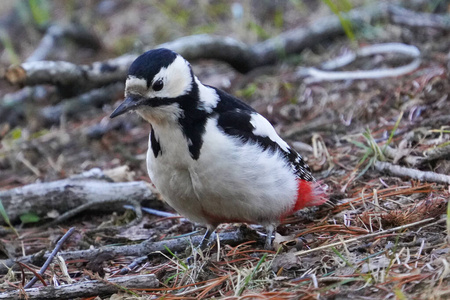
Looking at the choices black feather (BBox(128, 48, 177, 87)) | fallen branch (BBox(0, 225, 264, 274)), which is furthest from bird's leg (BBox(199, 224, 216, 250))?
black feather (BBox(128, 48, 177, 87))

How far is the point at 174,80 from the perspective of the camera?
3.03 meters

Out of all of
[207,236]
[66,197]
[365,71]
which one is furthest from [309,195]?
[365,71]

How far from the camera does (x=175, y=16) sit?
859 cm

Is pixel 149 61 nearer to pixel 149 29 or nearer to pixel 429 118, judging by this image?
pixel 429 118

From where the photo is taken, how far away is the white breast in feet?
9.76

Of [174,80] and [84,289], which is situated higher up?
[174,80]

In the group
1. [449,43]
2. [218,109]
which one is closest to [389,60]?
[449,43]

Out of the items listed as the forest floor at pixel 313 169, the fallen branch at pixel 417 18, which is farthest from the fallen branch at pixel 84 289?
the fallen branch at pixel 417 18

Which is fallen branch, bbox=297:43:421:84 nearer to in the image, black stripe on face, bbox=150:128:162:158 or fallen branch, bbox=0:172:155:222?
fallen branch, bbox=0:172:155:222

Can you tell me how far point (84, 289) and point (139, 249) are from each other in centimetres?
63

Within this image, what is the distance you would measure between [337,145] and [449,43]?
2.12m

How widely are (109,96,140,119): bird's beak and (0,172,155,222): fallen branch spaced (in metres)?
1.23

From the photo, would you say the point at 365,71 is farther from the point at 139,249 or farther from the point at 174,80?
the point at 139,249

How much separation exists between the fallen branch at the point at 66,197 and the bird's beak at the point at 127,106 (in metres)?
1.23
